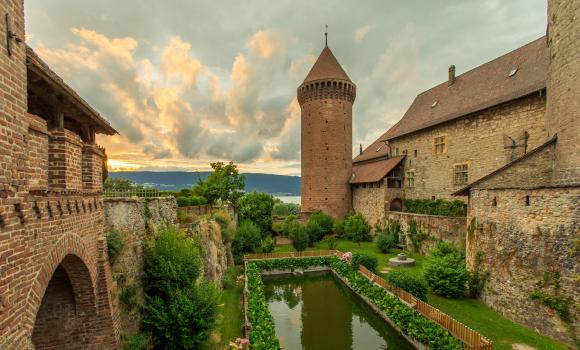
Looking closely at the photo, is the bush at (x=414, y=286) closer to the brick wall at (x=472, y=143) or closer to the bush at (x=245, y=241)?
the brick wall at (x=472, y=143)

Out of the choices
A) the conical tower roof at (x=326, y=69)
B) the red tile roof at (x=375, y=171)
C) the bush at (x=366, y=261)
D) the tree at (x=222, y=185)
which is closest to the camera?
the bush at (x=366, y=261)

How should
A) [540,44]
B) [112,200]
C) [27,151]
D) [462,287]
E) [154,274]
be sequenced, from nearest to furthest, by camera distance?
[27,151]
[112,200]
[154,274]
[462,287]
[540,44]

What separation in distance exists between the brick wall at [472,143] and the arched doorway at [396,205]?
47.8 inches

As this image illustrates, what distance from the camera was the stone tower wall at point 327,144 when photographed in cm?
3391

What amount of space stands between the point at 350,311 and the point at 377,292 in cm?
178

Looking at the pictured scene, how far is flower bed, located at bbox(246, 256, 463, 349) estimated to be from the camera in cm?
1053

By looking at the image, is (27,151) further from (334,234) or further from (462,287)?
(334,234)

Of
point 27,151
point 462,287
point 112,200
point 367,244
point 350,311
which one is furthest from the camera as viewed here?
point 367,244

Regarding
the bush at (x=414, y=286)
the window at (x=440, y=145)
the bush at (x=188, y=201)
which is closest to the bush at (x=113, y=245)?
the bush at (x=414, y=286)

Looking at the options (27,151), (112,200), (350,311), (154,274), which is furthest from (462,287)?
(27,151)

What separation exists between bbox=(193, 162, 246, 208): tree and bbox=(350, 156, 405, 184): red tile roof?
43.3ft

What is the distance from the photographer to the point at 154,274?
945cm

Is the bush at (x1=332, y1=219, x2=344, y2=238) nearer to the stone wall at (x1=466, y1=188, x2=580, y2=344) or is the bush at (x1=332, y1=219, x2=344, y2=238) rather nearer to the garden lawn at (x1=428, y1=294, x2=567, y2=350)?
the garden lawn at (x1=428, y1=294, x2=567, y2=350)

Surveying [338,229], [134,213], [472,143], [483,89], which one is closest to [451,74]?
[483,89]
